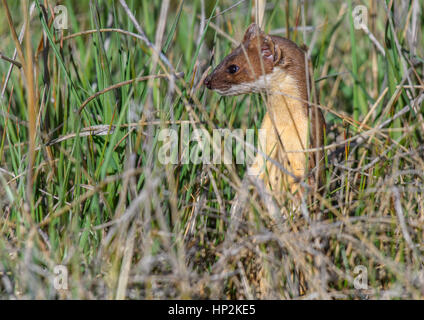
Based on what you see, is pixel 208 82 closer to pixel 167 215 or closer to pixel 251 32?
pixel 251 32

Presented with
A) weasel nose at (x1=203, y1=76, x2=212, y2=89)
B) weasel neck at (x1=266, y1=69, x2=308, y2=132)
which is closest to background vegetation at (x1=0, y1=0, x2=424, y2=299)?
weasel nose at (x1=203, y1=76, x2=212, y2=89)

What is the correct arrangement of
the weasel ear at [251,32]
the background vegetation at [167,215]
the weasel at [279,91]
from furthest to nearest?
the weasel ear at [251,32], the weasel at [279,91], the background vegetation at [167,215]

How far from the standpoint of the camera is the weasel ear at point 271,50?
7.38ft

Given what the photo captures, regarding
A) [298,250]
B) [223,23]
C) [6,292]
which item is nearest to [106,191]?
[6,292]

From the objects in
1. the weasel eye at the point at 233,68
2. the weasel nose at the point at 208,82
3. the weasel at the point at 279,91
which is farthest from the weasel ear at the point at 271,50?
the weasel nose at the point at 208,82

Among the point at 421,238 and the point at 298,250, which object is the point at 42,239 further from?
the point at 421,238

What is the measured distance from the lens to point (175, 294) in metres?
1.73

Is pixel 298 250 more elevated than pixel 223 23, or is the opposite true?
pixel 223 23

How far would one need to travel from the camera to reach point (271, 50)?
7.43 feet

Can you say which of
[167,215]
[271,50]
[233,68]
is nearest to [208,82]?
[233,68]

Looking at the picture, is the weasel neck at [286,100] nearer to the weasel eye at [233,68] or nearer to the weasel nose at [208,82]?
the weasel eye at [233,68]

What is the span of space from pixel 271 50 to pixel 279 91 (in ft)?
0.57
